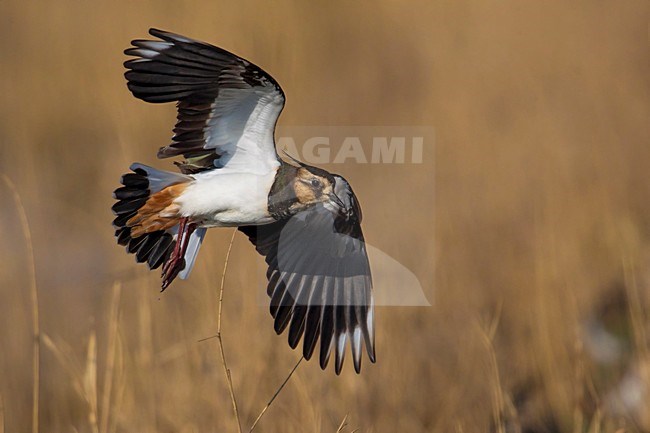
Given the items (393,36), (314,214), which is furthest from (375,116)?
(314,214)

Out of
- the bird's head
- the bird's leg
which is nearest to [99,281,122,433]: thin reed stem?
the bird's leg

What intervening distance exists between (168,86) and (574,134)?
3.69 meters

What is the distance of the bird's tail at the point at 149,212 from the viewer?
4.11 m

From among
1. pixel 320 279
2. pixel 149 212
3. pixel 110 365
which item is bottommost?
pixel 110 365

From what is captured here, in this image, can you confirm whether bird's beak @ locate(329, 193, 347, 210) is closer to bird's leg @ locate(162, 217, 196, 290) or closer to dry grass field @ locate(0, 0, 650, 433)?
bird's leg @ locate(162, 217, 196, 290)

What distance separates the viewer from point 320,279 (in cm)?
432

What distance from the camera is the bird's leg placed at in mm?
4035

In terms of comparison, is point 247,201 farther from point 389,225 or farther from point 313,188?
point 389,225

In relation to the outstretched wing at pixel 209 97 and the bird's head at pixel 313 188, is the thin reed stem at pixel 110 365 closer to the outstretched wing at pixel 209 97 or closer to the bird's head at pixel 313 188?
the outstretched wing at pixel 209 97

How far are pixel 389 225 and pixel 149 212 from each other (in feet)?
6.39

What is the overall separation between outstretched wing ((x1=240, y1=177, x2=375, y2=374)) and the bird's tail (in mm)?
303

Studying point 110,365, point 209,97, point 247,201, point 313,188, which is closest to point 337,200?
point 313,188

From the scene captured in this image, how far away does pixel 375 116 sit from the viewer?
7.06m

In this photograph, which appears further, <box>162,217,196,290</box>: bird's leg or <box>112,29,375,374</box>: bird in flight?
<box>162,217,196,290</box>: bird's leg
